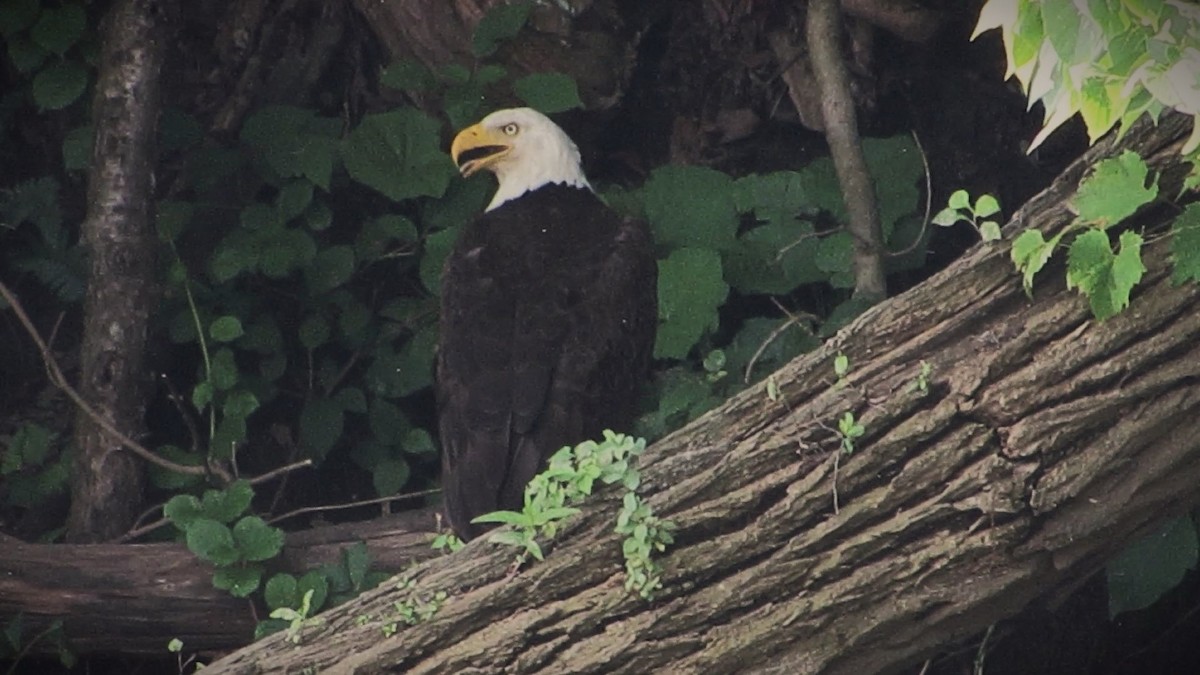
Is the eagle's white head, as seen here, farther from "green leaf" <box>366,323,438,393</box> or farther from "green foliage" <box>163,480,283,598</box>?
"green foliage" <box>163,480,283,598</box>

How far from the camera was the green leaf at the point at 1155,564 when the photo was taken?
3.29 meters

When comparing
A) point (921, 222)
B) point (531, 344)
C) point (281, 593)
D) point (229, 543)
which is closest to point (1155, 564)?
point (921, 222)

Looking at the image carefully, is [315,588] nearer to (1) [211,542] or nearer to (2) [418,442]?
(1) [211,542]

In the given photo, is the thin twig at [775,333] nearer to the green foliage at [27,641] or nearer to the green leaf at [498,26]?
the green leaf at [498,26]

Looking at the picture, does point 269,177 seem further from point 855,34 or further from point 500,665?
point 500,665

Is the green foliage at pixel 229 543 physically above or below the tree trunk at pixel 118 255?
below

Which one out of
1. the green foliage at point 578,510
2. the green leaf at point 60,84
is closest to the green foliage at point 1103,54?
the green foliage at point 578,510

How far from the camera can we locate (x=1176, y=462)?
2.54 meters

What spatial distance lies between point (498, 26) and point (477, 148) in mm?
345

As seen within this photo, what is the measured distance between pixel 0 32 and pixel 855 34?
7.66 ft

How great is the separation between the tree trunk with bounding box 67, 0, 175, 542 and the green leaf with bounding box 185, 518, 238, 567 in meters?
0.55

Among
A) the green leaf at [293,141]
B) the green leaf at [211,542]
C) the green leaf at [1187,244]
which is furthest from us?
the green leaf at [293,141]

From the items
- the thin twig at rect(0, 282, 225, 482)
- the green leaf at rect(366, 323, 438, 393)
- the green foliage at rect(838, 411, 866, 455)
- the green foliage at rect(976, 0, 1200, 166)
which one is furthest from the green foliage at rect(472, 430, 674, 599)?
the green leaf at rect(366, 323, 438, 393)

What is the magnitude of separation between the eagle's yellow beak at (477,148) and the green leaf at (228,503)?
1198 millimetres
